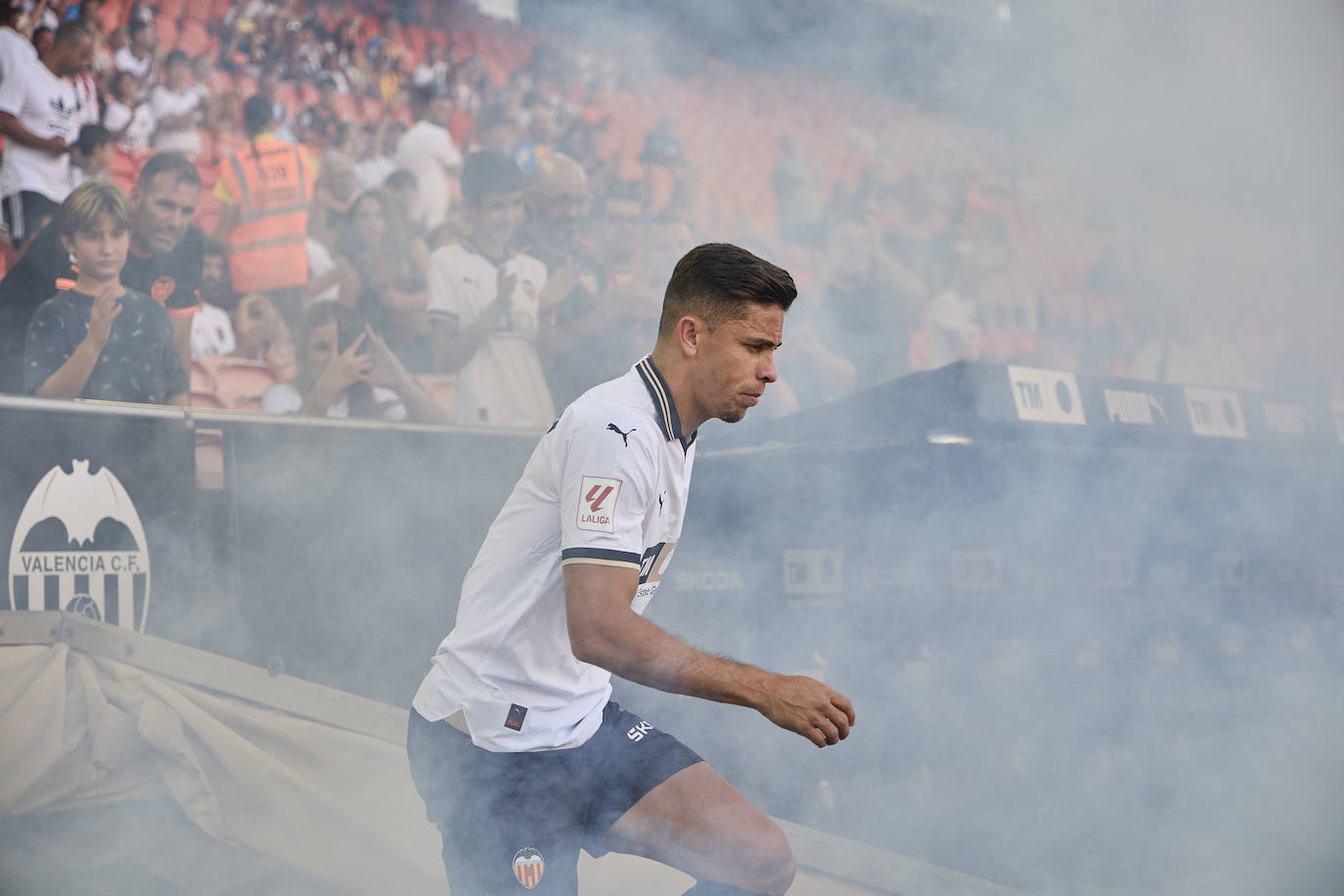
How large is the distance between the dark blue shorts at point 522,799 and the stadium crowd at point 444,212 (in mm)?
2189

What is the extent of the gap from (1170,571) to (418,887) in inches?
113

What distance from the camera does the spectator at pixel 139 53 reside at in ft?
13.3

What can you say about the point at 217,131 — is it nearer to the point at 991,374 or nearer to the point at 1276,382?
the point at 991,374

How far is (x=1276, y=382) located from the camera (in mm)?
5195

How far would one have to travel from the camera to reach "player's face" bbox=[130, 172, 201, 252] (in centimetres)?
379

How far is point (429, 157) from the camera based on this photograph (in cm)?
479

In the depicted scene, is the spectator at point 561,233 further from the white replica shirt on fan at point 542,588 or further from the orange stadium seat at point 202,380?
the white replica shirt on fan at point 542,588

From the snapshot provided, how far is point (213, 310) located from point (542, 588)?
3252 mm

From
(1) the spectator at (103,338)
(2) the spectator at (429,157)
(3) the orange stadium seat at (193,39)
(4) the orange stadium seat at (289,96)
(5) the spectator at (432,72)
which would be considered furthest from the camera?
(5) the spectator at (432,72)

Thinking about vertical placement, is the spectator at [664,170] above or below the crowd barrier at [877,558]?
above

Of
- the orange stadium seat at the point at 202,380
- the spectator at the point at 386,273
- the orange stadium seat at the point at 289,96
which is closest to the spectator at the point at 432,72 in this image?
the orange stadium seat at the point at 289,96

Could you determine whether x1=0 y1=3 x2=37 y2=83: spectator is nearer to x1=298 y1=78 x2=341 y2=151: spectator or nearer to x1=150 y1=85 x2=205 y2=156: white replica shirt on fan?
x1=150 y1=85 x2=205 y2=156: white replica shirt on fan

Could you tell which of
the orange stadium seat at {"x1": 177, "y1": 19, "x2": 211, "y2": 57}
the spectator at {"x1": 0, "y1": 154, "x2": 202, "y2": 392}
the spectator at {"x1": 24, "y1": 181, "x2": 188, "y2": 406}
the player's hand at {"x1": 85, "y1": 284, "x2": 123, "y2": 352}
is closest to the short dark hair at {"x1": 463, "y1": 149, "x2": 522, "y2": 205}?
the spectator at {"x1": 0, "y1": 154, "x2": 202, "y2": 392}

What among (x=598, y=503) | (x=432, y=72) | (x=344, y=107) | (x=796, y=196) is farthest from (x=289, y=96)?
(x=598, y=503)
